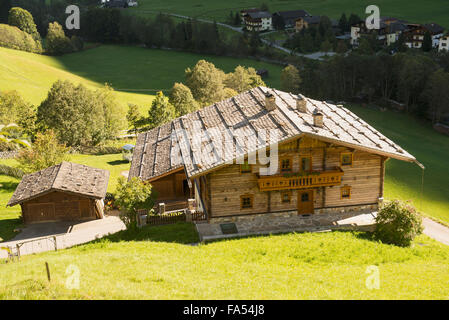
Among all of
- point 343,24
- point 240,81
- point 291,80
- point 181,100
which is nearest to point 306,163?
point 181,100

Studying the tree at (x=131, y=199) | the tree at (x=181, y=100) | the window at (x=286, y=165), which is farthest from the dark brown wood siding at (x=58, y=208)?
the tree at (x=181, y=100)

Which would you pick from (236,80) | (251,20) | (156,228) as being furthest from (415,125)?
(251,20)

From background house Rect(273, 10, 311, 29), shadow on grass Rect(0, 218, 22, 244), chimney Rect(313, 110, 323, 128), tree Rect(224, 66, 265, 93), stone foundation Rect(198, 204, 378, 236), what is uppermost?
background house Rect(273, 10, 311, 29)

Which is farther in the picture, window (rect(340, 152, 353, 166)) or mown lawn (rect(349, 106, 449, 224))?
mown lawn (rect(349, 106, 449, 224))

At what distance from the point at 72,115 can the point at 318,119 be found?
37780mm

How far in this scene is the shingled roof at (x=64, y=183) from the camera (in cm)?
3447

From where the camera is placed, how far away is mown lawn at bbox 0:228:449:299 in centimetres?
1809

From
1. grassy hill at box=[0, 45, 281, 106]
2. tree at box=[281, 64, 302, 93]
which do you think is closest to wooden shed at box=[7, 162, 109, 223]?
grassy hill at box=[0, 45, 281, 106]

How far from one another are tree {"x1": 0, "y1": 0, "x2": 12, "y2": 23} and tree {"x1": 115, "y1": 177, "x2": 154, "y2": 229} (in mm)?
140199

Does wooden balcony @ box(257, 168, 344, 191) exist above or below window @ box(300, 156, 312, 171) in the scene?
below

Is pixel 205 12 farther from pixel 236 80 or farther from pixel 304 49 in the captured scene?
pixel 236 80

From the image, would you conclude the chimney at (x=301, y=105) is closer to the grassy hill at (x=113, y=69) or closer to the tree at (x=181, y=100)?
the tree at (x=181, y=100)

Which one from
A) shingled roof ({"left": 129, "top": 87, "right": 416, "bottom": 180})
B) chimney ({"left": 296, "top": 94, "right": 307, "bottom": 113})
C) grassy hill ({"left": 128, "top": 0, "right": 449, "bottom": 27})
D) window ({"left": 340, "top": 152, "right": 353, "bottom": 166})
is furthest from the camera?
grassy hill ({"left": 128, "top": 0, "right": 449, "bottom": 27})

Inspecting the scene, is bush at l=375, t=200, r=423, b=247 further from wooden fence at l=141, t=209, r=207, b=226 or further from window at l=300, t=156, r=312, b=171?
wooden fence at l=141, t=209, r=207, b=226
